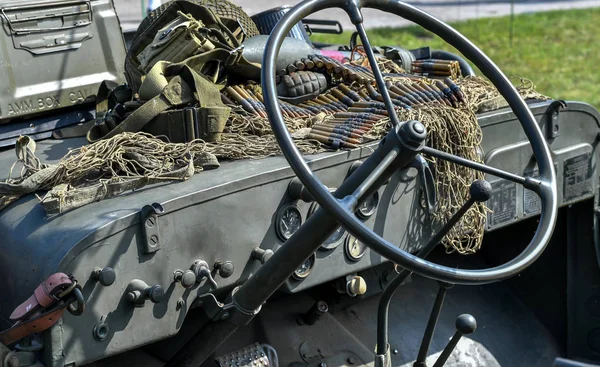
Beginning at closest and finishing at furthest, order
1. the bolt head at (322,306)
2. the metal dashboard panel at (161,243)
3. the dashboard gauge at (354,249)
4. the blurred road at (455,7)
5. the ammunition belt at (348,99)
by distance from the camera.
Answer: the metal dashboard panel at (161,243)
the dashboard gauge at (354,249)
the ammunition belt at (348,99)
the bolt head at (322,306)
the blurred road at (455,7)

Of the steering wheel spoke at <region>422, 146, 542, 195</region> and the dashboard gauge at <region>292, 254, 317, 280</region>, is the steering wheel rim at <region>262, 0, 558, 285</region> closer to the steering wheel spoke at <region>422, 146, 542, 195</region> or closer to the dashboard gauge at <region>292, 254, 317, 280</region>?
the steering wheel spoke at <region>422, 146, 542, 195</region>

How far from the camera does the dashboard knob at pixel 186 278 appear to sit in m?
2.51

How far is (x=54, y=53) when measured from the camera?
3.51m

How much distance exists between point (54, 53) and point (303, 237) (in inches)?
66.1

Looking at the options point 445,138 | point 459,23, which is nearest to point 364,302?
point 445,138

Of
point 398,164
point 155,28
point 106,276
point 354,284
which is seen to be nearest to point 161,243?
point 106,276

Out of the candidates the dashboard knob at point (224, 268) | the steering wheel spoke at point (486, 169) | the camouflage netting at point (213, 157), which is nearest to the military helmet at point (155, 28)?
the camouflage netting at point (213, 157)

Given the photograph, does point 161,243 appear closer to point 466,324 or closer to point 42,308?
point 42,308

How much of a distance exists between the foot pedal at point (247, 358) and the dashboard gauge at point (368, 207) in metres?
0.52

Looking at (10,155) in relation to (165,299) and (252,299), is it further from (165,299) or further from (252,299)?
(252,299)

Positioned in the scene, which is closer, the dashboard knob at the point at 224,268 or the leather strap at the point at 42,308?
the leather strap at the point at 42,308

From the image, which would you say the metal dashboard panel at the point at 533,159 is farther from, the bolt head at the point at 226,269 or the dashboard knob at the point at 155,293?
the dashboard knob at the point at 155,293

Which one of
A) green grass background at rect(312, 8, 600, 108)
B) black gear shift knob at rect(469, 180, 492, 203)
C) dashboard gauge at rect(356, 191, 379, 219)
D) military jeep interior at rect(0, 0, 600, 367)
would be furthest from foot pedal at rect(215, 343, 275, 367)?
green grass background at rect(312, 8, 600, 108)

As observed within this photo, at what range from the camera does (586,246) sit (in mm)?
3891
